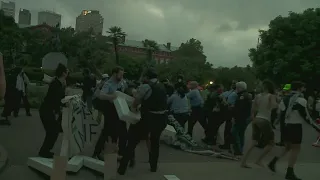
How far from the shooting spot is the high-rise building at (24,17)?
455 ft

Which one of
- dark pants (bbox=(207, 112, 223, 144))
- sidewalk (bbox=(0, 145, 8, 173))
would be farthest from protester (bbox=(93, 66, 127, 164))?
dark pants (bbox=(207, 112, 223, 144))

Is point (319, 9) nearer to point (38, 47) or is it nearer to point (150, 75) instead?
point (150, 75)

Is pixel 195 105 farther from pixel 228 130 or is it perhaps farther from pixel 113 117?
pixel 113 117

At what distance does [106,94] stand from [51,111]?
42.4 inches

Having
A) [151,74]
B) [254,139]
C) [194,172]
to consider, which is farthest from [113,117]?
[254,139]

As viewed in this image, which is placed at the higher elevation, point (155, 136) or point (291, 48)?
point (291, 48)

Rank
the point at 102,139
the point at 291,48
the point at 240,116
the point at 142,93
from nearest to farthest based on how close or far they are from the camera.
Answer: the point at 142,93 < the point at 102,139 < the point at 240,116 < the point at 291,48

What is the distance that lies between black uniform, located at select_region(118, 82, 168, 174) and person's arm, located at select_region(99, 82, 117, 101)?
0.59 metres

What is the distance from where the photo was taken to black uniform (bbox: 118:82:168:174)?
7363 mm

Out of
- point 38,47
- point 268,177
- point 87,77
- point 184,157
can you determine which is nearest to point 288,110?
point 268,177

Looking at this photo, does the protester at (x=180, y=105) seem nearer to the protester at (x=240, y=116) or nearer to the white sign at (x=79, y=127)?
the protester at (x=240, y=116)

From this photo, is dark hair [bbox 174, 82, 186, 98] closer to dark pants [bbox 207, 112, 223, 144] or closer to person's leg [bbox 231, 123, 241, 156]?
dark pants [bbox 207, 112, 223, 144]

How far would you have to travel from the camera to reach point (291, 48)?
41656 millimetres

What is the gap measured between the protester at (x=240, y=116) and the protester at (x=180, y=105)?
1.55m
